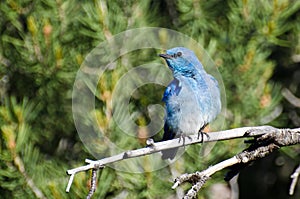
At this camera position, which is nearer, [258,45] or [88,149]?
[88,149]

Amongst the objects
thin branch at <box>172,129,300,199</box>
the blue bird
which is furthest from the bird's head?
thin branch at <box>172,129,300,199</box>

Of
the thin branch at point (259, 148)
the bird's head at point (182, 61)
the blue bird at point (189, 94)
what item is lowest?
the thin branch at point (259, 148)

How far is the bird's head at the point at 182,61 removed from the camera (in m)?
2.93

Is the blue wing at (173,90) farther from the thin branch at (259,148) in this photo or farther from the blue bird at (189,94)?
the thin branch at (259,148)

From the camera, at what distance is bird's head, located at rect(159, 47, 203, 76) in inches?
115

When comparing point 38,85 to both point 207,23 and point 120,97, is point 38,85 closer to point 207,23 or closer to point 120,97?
point 120,97

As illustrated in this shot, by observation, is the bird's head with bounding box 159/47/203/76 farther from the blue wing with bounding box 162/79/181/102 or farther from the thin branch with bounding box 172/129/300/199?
the thin branch with bounding box 172/129/300/199

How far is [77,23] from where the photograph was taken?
10.1 feet

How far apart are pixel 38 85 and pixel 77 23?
32cm

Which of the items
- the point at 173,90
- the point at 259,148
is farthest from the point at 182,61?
the point at 259,148

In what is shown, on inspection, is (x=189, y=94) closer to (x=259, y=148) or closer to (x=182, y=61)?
(x=182, y=61)

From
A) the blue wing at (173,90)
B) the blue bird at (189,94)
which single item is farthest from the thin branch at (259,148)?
the blue wing at (173,90)

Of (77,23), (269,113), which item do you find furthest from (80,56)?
(269,113)

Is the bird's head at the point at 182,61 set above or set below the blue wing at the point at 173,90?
above
